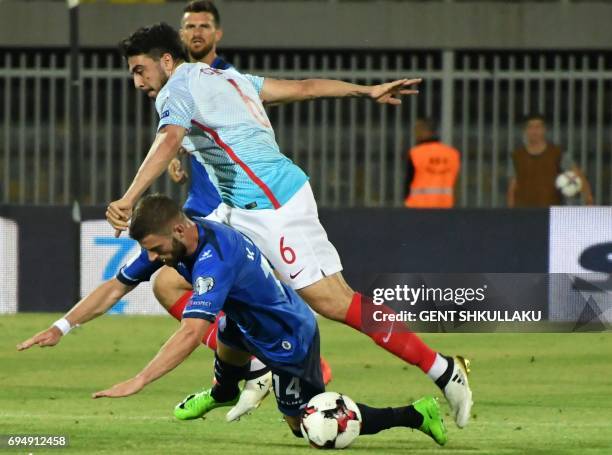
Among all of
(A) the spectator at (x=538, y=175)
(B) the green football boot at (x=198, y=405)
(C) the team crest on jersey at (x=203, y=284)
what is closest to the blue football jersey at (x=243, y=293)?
(C) the team crest on jersey at (x=203, y=284)

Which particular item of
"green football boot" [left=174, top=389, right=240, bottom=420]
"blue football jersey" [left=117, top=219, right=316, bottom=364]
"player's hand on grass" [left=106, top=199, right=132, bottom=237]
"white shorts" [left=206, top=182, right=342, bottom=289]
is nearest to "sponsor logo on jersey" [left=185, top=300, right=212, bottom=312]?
"blue football jersey" [left=117, top=219, right=316, bottom=364]

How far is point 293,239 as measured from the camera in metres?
7.99

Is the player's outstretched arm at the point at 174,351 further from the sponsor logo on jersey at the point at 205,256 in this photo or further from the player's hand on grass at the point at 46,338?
the player's hand on grass at the point at 46,338

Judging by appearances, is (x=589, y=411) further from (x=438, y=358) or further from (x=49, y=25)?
(x=49, y=25)

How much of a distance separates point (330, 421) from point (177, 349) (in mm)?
876

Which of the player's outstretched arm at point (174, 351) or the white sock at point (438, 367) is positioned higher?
the player's outstretched arm at point (174, 351)

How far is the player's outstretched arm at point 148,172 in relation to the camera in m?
7.12

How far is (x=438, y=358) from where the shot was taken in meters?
7.71

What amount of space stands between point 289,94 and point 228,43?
361 inches

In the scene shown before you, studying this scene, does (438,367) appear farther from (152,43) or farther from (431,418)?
(152,43)

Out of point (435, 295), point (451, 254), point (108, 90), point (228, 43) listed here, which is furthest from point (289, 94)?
point (228, 43)

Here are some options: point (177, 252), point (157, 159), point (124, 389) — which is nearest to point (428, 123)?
point (157, 159)

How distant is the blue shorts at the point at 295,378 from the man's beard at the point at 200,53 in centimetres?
167

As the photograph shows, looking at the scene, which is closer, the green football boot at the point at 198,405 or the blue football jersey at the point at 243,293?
the blue football jersey at the point at 243,293
